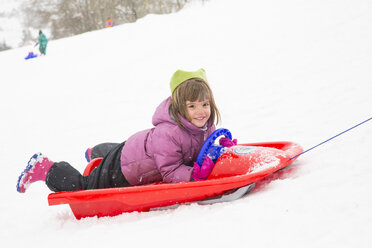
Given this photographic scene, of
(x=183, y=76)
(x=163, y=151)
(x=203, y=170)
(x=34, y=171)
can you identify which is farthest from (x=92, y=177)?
(x=183, y=76)

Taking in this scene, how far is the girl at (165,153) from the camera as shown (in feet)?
6.90

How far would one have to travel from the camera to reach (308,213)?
1339 millimetres

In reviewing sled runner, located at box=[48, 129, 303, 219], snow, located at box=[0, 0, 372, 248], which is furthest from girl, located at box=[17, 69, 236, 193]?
snow, located at box=[0, 0, 372, 248]

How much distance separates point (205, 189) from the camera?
5.98 feet

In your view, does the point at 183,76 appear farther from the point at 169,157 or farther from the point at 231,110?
the point at 231,110

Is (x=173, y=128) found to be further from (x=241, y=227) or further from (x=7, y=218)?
(x=7, y=218)

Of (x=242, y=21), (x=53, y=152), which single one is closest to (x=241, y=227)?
(x=53, y=152)

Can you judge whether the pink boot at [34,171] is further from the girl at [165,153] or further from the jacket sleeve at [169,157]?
the jacket sleeve at [169,157]

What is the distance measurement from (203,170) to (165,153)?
0.93 ft

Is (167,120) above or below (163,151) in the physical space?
above

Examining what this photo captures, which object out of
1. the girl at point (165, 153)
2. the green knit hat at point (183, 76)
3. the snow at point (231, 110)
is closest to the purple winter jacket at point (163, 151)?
the girl at point (165, 153)

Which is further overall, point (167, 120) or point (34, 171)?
point (34, 171)

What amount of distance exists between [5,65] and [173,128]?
11.5 m

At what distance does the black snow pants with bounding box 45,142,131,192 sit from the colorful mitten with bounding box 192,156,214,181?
2.05ft
